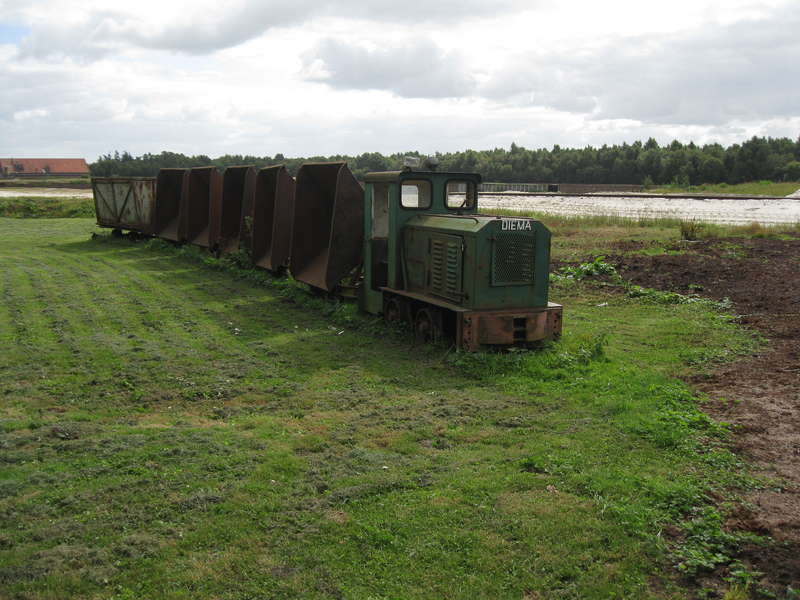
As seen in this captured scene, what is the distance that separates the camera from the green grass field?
464 centimetres

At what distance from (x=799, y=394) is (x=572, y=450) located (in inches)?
142

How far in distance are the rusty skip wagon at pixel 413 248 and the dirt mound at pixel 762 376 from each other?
9.21 ft

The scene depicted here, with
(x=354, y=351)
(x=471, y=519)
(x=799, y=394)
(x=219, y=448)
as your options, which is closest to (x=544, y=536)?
(x=471, y=519)

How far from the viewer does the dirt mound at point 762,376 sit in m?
5.18

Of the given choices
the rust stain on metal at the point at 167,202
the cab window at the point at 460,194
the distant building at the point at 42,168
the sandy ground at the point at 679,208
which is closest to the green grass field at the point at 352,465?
the cab window at the point at 460,194

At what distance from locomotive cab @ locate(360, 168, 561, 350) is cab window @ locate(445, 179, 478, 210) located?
0.06 feet

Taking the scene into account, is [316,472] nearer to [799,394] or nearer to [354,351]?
[354,351]

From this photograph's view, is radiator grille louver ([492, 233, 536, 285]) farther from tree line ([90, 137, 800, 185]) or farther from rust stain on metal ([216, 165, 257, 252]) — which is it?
tree line ([90, 137, 800, 185])

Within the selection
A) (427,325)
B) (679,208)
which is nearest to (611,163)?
(679,208)

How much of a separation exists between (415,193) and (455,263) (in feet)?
6.32

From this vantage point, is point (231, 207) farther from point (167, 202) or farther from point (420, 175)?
point (420, 175)

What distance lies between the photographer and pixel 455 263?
10.4 m

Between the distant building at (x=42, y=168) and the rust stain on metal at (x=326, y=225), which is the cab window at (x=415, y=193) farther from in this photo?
the distant building at (x=42, y=168)

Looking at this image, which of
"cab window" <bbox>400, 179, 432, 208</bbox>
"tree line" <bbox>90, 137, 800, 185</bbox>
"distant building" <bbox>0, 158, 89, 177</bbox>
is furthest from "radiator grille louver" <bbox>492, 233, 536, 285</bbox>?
"distant building" <bbox>0, 158, 89, 177</bbox>
